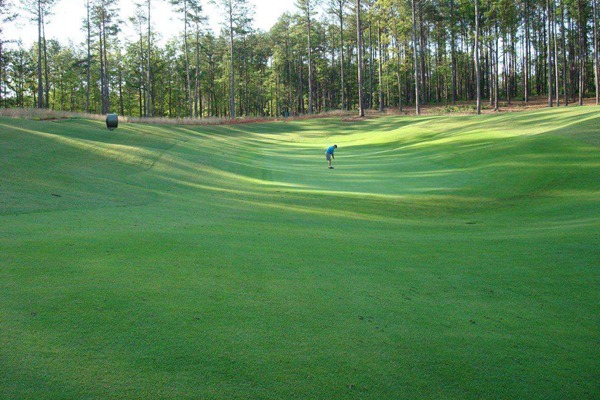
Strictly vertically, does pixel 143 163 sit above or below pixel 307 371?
above

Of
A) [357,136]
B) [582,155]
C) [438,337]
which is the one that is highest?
[357,136]

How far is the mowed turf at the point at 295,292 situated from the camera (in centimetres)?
349

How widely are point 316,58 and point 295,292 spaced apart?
83867mm

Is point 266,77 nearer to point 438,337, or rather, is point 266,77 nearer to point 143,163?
point 143,163

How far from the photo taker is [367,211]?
41.0ft

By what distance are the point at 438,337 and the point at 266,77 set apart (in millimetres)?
94802

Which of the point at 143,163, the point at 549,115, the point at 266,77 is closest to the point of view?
the point at 143,163

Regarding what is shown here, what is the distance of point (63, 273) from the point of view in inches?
214

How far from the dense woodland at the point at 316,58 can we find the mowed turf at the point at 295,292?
51.2m

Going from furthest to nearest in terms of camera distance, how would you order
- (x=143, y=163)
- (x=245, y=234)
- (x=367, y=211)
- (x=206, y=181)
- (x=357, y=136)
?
(x=357, y=136) < (x=143, y=163) < (x=206, y=181) < (x=367, y=211) < (x=245, y=234)

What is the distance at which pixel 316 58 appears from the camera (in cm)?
8425

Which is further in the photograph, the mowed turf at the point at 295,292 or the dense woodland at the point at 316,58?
the dense woodland at the point at 316,58

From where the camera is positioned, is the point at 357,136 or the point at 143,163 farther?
the point at 357,136

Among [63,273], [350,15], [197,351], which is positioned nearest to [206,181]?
[63,273]
